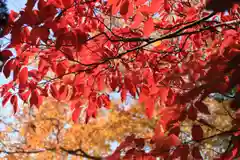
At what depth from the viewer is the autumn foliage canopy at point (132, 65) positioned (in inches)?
42.4

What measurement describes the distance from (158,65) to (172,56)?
0.12 m

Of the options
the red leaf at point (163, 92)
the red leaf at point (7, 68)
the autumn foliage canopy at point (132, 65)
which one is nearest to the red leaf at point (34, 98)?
the autumn foliage canopy at point (132, 65)

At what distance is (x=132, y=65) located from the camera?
1716 millimetres

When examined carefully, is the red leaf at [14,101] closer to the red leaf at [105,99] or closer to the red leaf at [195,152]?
the red leaf at [105,99]

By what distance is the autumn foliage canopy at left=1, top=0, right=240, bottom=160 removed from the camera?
108cm

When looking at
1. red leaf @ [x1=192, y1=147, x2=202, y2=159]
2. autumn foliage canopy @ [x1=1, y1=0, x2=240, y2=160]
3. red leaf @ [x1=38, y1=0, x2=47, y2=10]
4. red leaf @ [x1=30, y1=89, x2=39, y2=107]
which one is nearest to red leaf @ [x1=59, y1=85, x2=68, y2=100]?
autumn foliage canopy @ [x1=1, y1=0, x2=240, y2=160]

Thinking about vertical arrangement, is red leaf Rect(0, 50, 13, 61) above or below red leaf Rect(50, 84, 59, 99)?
below

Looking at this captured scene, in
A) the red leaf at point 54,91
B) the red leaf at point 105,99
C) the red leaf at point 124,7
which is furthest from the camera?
the red leaf at point 105,99

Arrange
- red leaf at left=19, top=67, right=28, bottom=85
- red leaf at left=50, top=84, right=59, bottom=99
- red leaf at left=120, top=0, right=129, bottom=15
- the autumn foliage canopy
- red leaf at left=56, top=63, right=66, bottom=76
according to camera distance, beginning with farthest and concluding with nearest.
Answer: red leaf at left=50, top=84, right=59, bottom=99, red leaf at left=56, top=63, right=66, bottom=76, red leaf at left=19, top=67, right=28, bottom=85, red leaf at left=120, top=0, right=129, bottom=15, the autumn foliage canopy

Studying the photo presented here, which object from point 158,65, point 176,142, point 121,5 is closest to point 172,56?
point 158,65

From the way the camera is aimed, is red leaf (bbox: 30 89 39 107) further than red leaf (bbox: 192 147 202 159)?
Yes

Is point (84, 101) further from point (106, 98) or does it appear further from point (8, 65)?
point (8, 65)

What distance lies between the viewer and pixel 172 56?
178cm

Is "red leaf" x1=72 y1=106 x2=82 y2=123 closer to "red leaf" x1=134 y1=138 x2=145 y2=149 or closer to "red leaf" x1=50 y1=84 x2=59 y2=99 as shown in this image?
"red leaf" x1=50 y1=84 x2=59 y2=99
